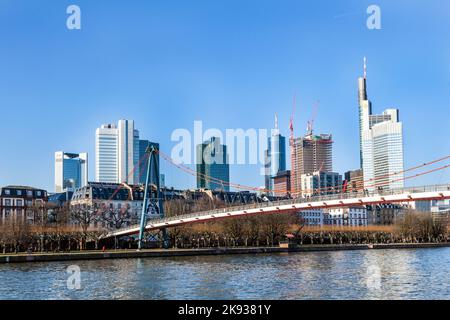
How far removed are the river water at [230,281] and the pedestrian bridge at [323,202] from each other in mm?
4732

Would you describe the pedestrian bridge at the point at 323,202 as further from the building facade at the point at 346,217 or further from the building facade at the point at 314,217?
the building facade at the point at 346,217

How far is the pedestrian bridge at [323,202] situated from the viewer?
4383cm

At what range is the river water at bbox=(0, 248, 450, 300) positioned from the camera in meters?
29.5

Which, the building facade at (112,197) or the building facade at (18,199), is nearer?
the building facade at (18,199)

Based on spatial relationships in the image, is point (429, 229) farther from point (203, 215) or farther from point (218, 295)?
point (218, 295)

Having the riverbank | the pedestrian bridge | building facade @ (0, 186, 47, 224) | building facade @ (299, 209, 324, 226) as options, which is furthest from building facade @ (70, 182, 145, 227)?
the riverbank

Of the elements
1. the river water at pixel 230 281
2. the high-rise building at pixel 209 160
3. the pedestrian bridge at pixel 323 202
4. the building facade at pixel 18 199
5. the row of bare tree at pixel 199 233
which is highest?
the high-rise building at pixel 209 160

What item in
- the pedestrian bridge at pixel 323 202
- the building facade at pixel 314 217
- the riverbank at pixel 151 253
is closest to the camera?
the pedestrian bridge at pixel 323 202

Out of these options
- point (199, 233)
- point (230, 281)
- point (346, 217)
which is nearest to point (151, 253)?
point (199, 233)

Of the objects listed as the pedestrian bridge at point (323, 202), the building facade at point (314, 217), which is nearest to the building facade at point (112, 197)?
the building facade at point (314, 217)

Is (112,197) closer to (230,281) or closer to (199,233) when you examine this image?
(199,233)

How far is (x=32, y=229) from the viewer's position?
67.8 meters
